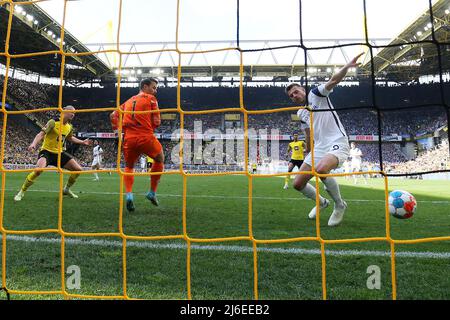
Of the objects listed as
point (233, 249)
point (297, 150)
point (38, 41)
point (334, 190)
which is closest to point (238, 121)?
point (38, 41)

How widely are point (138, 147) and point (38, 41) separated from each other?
18377 mm

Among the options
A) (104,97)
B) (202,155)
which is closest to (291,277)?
(202,155)

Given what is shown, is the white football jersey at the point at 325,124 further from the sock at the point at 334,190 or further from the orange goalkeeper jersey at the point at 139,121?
the orange goalkeeper jersey at the point at 139,121

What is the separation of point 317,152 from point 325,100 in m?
0.71

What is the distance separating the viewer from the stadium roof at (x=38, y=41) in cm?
1709

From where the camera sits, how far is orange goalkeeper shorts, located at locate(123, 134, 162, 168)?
482 centimetres

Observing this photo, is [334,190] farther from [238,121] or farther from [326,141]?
[238,121]

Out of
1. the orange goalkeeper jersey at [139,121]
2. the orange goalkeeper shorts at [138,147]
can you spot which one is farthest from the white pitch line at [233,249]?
the orange goalkeeper jersey at [139,121]

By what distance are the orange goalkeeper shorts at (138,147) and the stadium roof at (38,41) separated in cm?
1129

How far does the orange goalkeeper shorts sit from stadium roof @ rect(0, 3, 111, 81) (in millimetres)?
11294

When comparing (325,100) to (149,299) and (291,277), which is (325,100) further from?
(149,299)

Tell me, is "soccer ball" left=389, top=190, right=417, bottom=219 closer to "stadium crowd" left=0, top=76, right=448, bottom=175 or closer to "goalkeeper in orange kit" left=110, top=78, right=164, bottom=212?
"goalkeeper in orange kit" left=110, top=78, right=164, bottom=212

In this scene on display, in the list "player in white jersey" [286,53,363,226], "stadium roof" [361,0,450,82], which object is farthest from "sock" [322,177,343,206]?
"stadium roof" [361,0,450,82]

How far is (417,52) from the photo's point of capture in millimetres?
20188
